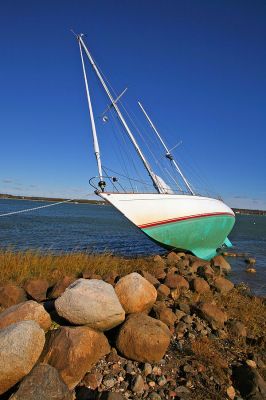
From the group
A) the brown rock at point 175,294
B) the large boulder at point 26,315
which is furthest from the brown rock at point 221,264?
the large boulder at point 26,315

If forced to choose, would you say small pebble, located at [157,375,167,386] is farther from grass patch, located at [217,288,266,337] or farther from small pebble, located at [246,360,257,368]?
grass patch, located at [217,288,266,337]

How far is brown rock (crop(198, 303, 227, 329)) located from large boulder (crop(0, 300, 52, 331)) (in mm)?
3902

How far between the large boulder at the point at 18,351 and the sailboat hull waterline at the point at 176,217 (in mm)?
10012

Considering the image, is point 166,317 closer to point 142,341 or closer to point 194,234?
point 142,341

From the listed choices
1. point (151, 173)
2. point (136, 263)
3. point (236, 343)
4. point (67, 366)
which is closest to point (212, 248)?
point (151, 173)

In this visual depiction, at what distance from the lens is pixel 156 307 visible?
7316 mm

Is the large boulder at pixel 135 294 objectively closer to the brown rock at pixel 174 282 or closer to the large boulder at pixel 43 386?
the large boulder at pixel 43 386

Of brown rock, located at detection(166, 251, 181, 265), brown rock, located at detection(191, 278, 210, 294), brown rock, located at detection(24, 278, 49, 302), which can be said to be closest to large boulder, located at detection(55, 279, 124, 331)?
brown rock, located at detection(24, 278, 49, 302)

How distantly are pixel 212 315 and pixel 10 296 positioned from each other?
4792mm

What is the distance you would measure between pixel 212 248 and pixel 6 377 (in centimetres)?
1816

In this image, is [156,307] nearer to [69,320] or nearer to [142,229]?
[69,320]

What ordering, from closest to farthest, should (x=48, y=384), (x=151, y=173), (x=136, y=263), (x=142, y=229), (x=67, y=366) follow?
(x=48, y=384)
(x=67, y=366)
(x=136, y=263)
(x=142, y=229)
(x=151, y=173)

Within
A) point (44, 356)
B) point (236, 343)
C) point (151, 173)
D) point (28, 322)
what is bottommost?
point (236, 343)

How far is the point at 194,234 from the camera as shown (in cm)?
1814
